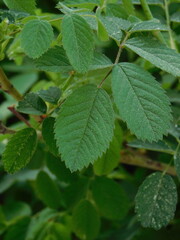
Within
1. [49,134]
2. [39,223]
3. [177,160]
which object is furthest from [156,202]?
[39,223]

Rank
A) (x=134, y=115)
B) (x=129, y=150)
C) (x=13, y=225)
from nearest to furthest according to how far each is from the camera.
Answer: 1. (x=134, y=115)
2. (x=129, y=150)
3. (x=13, y=225)

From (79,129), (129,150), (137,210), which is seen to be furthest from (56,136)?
(129,150)

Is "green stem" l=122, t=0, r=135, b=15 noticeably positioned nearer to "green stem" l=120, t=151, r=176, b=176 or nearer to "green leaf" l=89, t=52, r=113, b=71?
Answer: "green leaf" l=89, t=52, r=113, b=71

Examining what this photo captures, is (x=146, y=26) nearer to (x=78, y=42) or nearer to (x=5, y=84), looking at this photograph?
(x=78, y=42)

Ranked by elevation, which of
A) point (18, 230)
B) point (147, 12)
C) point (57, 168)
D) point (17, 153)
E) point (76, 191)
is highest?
point (147, 12)

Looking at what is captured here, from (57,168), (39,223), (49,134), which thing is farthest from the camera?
(39,223)

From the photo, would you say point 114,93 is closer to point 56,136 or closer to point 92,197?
point 56,136
